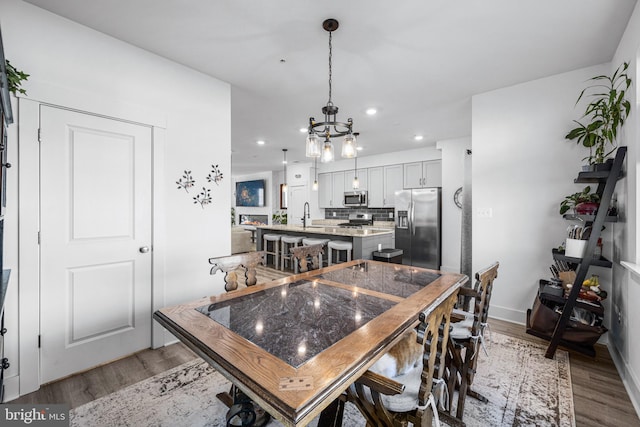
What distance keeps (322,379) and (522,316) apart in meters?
3.10

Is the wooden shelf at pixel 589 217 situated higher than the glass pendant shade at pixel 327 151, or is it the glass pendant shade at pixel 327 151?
the glass pendant shade at pixel 327 151

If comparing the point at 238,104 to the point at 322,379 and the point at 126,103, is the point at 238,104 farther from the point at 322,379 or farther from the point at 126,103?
the point at 322,379

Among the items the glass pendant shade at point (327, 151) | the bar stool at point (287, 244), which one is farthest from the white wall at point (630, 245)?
the bar stool at point (287, 244)

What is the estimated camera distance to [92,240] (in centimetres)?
219

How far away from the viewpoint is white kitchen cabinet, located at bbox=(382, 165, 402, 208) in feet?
21.4

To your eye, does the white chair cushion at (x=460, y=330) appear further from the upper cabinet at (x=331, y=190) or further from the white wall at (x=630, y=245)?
the upper cabinet at (x=331, y=190)

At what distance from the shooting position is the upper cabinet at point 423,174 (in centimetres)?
595

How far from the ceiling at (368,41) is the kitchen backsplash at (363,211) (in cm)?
364

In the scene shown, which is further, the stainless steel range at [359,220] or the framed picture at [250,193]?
the framed picture at [250,193]

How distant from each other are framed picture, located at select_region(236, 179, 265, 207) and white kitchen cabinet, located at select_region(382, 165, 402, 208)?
15.6ft

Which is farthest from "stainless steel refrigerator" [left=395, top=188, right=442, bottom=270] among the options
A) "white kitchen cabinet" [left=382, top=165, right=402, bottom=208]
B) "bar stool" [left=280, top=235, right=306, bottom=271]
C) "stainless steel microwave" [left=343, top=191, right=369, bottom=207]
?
"bar stool" [left=280, top=235, right=306, bottom=271]

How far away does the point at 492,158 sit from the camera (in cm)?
324

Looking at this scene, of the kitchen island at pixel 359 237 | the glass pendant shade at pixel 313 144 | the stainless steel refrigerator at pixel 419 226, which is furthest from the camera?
the stainless steel refrigerator at pixel 419 226

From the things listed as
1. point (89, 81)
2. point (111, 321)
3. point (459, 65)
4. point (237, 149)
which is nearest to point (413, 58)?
point (459, 65)
